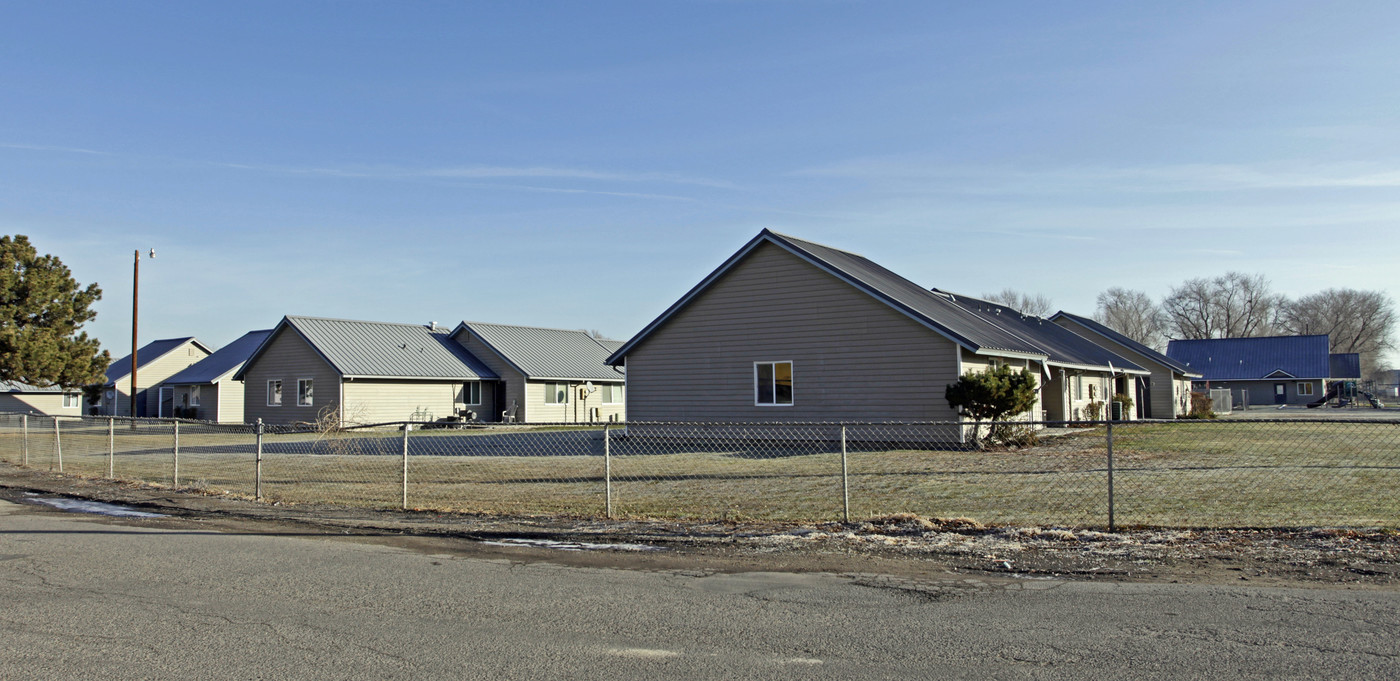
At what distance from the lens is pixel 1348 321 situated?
96188mm

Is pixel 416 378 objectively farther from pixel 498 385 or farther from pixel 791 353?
pixel 791 353

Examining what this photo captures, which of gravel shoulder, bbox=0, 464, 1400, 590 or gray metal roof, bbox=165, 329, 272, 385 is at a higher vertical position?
gray metal roof, bbox=165, 329, 272, 385

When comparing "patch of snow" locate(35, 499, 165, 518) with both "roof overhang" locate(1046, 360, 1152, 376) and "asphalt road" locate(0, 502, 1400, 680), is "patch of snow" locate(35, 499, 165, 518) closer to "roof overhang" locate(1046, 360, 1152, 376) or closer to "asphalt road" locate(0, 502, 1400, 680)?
"asphalt road" locate(0, 502, 1400, 680)


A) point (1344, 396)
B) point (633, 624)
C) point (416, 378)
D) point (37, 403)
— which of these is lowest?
point (633, 624)

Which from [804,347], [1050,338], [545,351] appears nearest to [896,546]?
[804,347]

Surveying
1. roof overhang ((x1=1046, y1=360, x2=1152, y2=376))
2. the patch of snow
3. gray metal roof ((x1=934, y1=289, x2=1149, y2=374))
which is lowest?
the patch of snow

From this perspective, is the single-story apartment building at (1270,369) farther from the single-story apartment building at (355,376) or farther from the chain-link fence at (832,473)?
the single-story apartment building at (355,376)

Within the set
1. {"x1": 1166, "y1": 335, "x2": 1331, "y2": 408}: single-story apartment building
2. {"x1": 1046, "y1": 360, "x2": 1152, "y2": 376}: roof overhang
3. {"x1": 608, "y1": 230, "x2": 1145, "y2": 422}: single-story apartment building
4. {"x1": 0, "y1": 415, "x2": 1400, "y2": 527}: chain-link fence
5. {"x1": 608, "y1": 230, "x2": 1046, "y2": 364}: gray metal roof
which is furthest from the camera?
{"x1": 1166, "y1": 335, "x2": 1331, "y2": 408}: single-story apartment building

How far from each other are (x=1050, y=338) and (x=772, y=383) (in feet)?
47.8

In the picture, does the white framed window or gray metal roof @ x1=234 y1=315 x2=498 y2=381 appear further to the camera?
gray metal roof @ x1=234 y1=315 x2=498 y2=381

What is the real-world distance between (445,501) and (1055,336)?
28.5 metres

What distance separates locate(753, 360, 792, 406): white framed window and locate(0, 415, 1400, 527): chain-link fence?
900 millimetres

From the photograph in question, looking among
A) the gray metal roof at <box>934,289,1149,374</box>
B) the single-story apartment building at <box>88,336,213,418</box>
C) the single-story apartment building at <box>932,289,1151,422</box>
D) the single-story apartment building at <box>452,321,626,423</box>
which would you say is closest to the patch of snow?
the single-story apartment building at <box>932,289,1151,422</box>

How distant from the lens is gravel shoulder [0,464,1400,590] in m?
7.74
